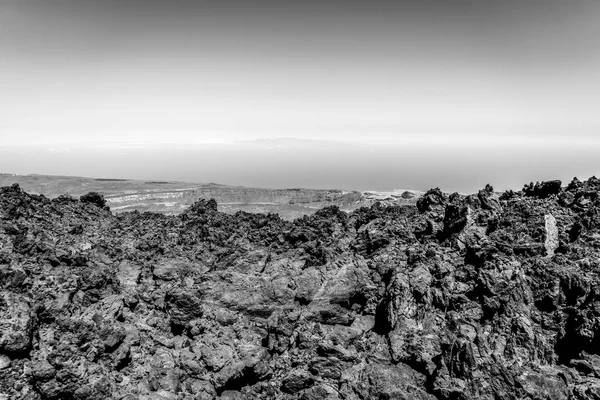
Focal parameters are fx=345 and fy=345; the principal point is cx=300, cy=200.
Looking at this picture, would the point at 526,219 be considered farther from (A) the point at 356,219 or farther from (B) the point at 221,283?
(B) the point at 221,283

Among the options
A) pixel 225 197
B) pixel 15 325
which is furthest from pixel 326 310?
pixel 225 197

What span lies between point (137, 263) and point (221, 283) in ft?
13.0

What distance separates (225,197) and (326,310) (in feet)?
156

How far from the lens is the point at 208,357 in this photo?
9312 mm

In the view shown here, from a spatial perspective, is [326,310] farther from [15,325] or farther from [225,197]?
[225,197]

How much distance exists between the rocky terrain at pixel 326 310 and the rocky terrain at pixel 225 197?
30.0m

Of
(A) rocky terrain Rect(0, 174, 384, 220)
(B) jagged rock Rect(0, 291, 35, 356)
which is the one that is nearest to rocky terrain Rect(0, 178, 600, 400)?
(B) jagged rock Rect(0, 291, 35, 356)

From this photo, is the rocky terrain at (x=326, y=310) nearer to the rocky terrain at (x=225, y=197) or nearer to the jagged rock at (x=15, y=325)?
the jagged rock at (x=15, y=325)

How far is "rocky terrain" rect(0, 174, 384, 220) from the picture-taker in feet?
156

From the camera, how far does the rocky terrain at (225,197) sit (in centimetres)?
4753

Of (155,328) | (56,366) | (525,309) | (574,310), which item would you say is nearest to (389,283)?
(525,309)

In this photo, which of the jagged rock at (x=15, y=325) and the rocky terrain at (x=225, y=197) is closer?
the jagged rock at (x=15, y=325)

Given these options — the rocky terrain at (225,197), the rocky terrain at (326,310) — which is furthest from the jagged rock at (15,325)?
the rocky terrain at (225,197)

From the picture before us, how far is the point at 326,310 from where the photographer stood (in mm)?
10445
